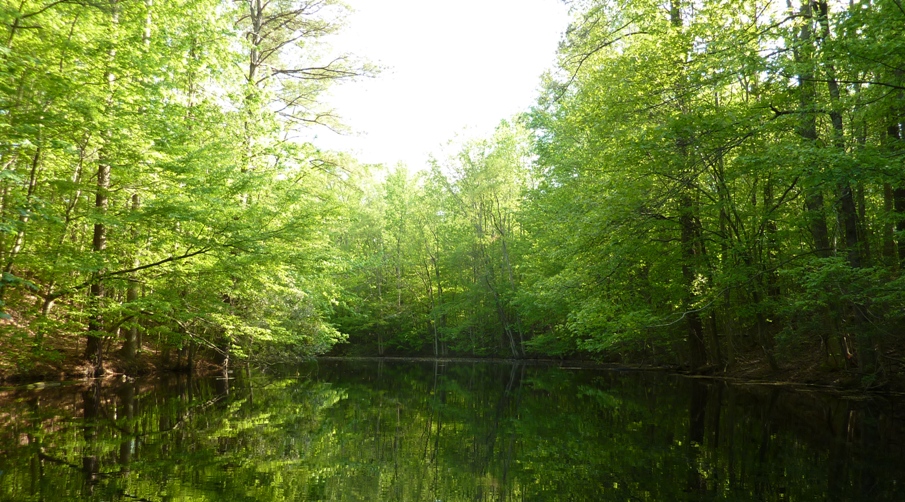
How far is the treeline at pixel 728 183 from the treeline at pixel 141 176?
12.4 feet

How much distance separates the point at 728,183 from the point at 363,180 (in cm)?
1165

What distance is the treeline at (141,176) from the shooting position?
764 cm

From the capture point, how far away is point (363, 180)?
19.5 m

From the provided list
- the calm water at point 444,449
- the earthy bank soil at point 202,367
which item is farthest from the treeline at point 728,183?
the calm water at point 444,449

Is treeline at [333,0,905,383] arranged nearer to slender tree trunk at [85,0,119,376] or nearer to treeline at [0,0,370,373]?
treeline at [0,0,370,373]

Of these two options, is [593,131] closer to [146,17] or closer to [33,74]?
[146,17]

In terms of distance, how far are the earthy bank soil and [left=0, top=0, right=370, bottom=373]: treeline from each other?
0.14m

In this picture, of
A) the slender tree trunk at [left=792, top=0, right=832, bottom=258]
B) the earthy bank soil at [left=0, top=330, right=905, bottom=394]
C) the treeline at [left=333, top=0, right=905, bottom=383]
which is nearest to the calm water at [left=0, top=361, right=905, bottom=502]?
the earthy bank soil at [left=0, top=330, right=905, bottom=394]

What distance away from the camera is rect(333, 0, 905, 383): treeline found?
861 cm

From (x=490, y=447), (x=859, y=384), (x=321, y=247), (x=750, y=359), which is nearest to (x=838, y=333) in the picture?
(x=859, y=384)

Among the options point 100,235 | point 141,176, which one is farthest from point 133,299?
point 141,176

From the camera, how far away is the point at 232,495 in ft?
14.5

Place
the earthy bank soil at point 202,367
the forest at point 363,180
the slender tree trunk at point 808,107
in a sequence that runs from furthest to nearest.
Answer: the earthy bank soil at point 202,367 → the slender tree trunk at point 808,107 → the forest at point 363,180

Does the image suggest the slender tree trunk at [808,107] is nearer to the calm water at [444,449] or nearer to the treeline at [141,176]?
the calm water at [444,449]
